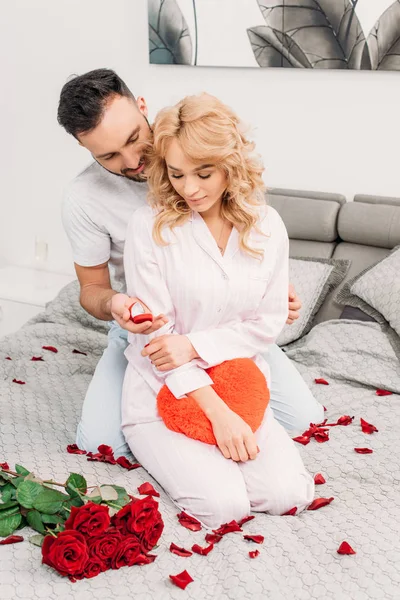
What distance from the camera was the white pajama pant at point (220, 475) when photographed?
166 centimetres

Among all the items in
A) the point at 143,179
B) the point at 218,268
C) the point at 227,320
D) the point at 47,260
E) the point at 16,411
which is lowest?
the point at 47,260

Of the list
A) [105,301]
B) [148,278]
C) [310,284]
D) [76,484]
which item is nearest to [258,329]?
[148,278]

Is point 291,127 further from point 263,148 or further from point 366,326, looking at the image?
point 366,326

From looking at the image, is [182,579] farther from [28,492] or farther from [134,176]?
[134,176]

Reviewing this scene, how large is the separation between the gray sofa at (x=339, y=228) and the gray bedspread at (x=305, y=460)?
0.35 m

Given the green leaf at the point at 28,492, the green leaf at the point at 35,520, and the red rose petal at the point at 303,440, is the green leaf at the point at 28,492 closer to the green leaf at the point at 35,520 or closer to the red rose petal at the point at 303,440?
the green leaf at the point at 35,520

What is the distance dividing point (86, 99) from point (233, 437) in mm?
877

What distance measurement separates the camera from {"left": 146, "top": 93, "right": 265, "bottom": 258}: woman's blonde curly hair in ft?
5.65

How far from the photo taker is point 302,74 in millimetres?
3047

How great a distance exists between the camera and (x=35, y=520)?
1514 millimetres

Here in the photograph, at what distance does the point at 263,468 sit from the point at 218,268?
0.48m

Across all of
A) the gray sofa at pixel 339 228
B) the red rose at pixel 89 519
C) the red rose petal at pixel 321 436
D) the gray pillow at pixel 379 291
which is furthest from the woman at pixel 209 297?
the gray sofa at pixel 339 228

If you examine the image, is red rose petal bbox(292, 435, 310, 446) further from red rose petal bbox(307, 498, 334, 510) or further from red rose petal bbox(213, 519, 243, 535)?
red rose petal bbox(213, 519, 243, 535)

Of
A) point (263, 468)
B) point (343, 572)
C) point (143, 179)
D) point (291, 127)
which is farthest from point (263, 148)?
point (343, 572)
